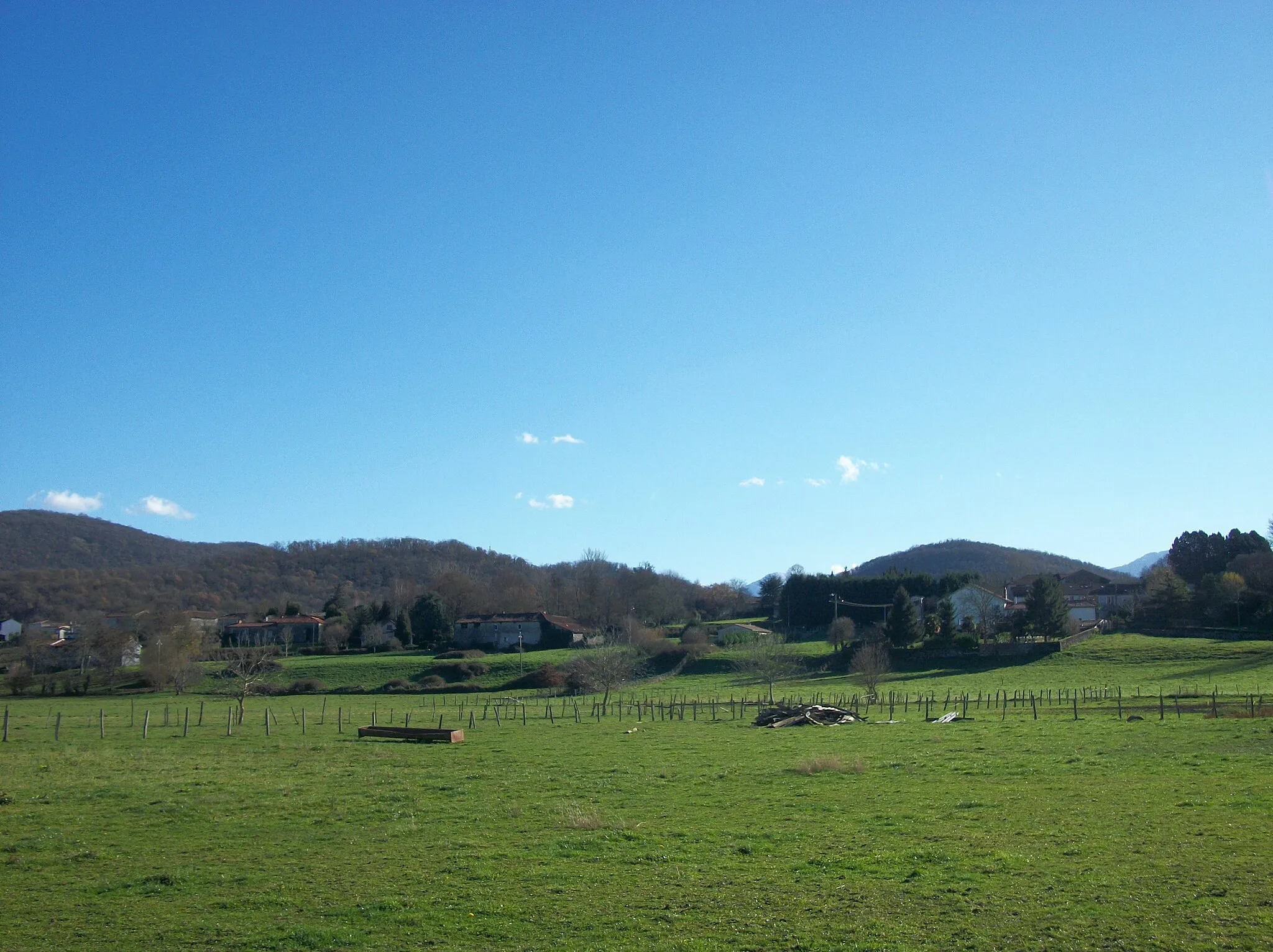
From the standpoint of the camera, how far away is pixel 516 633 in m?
116

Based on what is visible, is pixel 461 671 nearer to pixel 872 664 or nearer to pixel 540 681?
pixel 540 681

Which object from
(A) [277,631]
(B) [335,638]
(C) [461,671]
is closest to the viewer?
(C) [461,671]

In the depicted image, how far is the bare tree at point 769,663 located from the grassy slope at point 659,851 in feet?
124

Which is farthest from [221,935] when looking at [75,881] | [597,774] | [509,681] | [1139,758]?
[509,681]

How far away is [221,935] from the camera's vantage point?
11.2 m

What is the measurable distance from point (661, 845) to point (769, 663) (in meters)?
52.1

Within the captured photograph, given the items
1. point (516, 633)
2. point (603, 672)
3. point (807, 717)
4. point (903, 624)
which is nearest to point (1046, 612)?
point (903, 624)

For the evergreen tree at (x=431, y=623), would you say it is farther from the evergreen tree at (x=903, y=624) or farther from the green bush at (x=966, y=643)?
the green bush at (x=966, y=643)

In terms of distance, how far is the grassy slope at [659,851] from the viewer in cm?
1101

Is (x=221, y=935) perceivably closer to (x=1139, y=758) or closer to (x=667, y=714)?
(x=1139, y=758)

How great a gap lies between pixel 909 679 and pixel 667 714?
27.8 meters

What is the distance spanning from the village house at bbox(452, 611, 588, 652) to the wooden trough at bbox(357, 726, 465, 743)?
251 ft

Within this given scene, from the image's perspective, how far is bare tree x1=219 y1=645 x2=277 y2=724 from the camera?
54594 mm

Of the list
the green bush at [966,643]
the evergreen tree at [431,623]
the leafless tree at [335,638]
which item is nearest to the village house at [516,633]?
the evergreen tree at [431,623]
